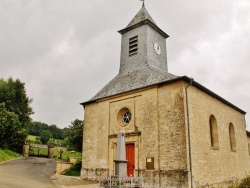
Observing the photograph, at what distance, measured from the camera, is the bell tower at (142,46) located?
17969 millimetres

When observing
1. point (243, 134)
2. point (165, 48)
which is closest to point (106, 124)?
point (165, 48)

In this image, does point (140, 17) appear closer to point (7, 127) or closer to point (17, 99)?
point (7, 127)

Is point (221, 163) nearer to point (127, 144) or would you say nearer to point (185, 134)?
point (185, 134)

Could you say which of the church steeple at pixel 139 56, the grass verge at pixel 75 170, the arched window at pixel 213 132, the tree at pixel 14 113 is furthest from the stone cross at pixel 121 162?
the tree at pixel 14 113

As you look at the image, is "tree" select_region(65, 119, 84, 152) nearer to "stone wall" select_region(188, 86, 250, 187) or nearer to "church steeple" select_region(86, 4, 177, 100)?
"church steeple" select_region(86, 4, 177, 100)

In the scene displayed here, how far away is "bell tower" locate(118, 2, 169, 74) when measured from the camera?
18.0 meters

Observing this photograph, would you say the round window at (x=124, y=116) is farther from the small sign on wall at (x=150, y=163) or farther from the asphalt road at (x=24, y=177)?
the asphalt road at (x=24, y=177)

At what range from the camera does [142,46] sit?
1825cm

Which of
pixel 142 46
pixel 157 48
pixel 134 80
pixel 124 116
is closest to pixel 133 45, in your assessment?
pixel 142 46

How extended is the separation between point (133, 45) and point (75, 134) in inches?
363

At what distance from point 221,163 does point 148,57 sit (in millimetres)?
8665

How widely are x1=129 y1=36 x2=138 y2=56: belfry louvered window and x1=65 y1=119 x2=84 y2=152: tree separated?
8.01 m

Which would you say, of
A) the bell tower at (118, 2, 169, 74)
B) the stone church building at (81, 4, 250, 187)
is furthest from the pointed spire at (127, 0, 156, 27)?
the stone church building at (81, 4, 250, 187)

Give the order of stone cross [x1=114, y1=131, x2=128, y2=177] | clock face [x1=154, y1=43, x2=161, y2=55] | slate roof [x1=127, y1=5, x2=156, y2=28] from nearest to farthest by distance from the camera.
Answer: stone cross [x1=114, y1=131, x2=128, y2=177], clock face [x1=154, y1=43, x2=161, y2=55], slate roof [x1=127, y1=5, x2=156, y2=28]
